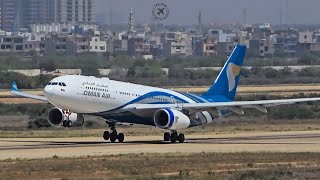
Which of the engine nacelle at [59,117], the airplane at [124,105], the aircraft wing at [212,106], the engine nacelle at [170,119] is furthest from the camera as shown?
the engine nacelle at [59,117]

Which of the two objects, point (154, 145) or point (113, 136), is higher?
point (113, 136)

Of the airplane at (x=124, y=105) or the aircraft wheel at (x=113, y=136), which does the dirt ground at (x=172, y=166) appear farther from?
the aircraft wheel at (x=113, y=136)

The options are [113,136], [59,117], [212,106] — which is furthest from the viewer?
[59,117]

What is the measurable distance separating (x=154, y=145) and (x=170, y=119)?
7.67 ft

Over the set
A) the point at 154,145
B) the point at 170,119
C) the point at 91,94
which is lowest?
the point at 154,145

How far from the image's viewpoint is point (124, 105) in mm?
75750

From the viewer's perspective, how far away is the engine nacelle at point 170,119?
74.8 metres

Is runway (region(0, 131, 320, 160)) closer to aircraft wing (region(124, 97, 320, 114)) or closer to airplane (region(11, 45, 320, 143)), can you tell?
airplane (region(11, 45, 320, 143))

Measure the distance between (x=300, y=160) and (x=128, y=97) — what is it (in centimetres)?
1668

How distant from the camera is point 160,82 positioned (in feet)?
560

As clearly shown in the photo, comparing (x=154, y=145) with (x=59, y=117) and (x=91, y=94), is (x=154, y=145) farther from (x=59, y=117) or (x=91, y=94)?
(x=59, y=117)

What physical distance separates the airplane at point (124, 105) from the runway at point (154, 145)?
129 centimetres

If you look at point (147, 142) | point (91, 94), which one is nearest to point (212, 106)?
point (147, 142)

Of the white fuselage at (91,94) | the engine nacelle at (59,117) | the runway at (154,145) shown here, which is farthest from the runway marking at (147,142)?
the white fuselage at (91,94)
